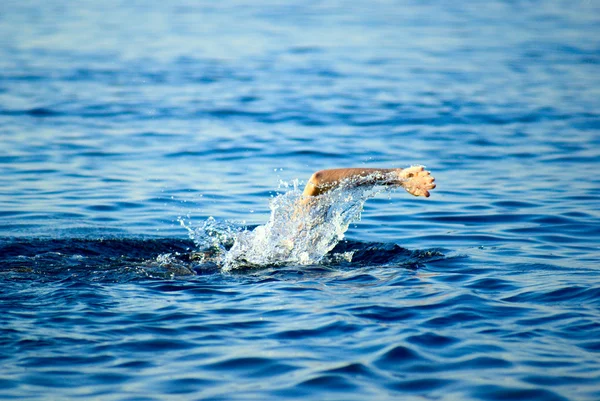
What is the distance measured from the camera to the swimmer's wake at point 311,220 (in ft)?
27.6

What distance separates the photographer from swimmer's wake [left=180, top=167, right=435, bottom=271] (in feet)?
27.6

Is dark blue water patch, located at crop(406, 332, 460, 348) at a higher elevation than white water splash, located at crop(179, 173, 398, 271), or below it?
below

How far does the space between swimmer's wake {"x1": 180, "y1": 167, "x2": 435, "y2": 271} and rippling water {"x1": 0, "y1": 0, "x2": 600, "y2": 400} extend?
222 mm

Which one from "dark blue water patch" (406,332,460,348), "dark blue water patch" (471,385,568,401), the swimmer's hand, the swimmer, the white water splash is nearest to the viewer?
"dark blue water patch" (471,385,568,401)

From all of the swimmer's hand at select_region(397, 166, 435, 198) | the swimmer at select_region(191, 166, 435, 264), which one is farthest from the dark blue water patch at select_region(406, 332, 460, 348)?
the swimmer at select_region(191, 166, 435, 264)

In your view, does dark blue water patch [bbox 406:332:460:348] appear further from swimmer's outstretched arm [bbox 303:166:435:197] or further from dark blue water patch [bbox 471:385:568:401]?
swimmer's outstretched arm [bbox 303:166:435:197]

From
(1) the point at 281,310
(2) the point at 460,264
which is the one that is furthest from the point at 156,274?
(2) the point at 460,264

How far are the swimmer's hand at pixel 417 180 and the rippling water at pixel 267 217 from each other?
0.84 metres

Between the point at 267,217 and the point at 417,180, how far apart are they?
3216 mm

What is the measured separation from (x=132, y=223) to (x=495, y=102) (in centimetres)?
1124

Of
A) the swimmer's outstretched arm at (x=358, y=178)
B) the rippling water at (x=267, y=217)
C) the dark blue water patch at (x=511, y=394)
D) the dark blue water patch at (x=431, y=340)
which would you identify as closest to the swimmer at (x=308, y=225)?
the swimmer's outstretched arm at (x=358, y=178)

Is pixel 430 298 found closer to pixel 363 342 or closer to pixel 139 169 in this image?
pixel 363 342

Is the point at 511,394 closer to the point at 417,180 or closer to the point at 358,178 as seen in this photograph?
the point at 417,180

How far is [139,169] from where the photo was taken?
44.3ft
